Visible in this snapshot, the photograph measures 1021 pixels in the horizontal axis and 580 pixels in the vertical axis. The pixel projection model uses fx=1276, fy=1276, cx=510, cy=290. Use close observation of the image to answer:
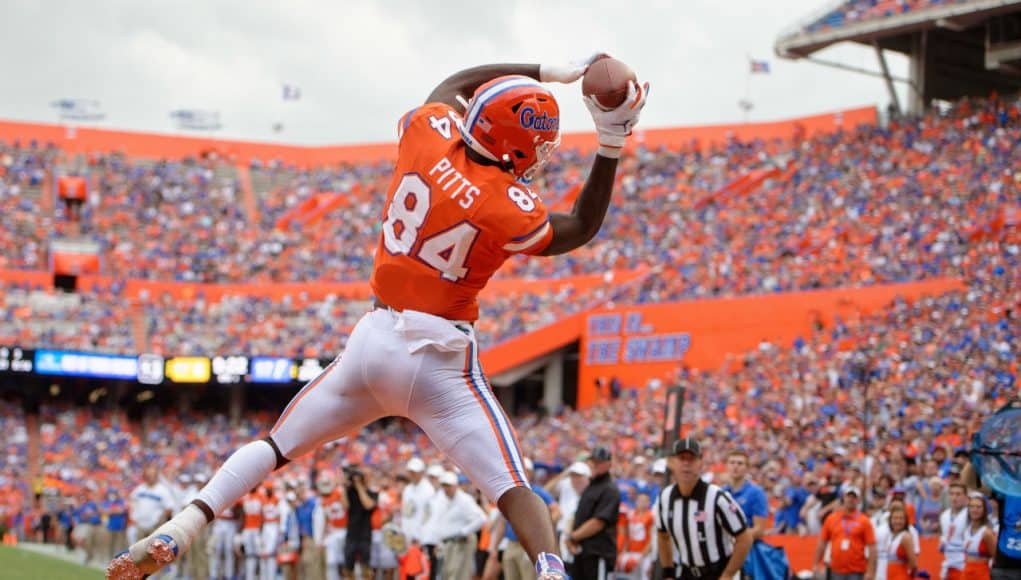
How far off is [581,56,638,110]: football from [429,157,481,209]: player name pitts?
57cm

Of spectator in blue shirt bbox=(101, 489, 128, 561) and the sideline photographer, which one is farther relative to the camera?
spectator in blue shirt bbox=(101, 489, 128, 561)

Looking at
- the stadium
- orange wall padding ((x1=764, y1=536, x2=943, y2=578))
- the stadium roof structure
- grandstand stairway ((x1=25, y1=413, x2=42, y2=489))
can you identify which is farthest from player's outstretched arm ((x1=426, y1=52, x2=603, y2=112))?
grandstand stairway ((x1=25, y1=413, x2=42, y2=489))

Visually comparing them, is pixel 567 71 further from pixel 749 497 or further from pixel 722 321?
pixel 722 321

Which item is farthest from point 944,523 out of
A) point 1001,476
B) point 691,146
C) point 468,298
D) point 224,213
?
point 224,213

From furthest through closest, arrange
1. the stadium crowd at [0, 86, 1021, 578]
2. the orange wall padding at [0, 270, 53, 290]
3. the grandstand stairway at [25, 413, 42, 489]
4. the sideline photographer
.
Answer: the orange wall padding at [0, 270, 53, 290] → the grandstand stairway at [25, 413, 42, 489] → the stadium crowd at [0, 86, 1021, 578] → the sideline photographer

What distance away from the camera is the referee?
780 cm

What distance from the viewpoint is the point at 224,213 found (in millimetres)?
44062

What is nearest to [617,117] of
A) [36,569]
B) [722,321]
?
[36,569]

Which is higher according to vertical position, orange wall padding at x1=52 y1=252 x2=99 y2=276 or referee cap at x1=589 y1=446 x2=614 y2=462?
orange wall padding at x1=52 y1=252 x2=99 y2=276

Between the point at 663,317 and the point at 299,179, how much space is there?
19.9 meters

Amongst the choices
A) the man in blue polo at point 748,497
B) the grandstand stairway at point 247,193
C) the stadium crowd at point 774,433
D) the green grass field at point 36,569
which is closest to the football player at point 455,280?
the man in blue polo at point 748,497

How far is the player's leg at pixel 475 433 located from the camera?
15.4ft

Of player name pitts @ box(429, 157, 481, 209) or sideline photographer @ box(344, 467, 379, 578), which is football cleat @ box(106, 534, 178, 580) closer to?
player name pitts @ box(429, 157, 481, 209)

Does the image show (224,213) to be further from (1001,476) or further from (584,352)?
(1001,476)
